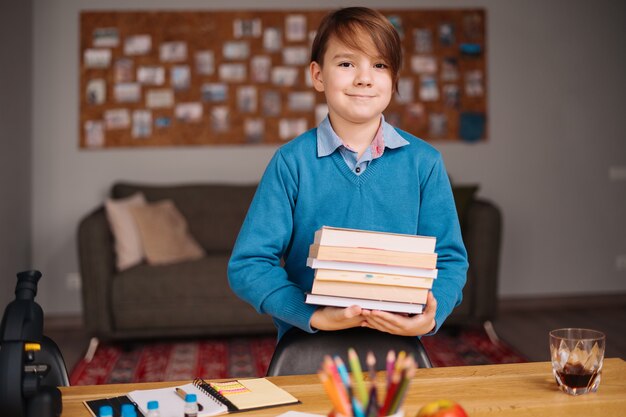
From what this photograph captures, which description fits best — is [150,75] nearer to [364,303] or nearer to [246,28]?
[246,28]

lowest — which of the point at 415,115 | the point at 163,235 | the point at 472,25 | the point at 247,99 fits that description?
the point at 163,235

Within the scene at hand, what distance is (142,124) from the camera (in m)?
4.89

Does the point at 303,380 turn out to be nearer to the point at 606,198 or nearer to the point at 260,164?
the point at 260,164

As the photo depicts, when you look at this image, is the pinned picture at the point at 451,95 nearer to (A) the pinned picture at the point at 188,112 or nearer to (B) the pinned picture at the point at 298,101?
(B) the pinned picture at the point at 298,101

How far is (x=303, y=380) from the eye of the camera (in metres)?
1.26

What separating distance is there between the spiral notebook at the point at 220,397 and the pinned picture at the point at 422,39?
4.09m

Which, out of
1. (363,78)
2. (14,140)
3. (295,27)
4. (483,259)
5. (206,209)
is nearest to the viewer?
(363,78)

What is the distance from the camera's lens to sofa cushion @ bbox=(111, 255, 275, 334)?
13.2 feet

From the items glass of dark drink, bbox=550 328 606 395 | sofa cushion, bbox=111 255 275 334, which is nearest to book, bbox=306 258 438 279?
glass of dark drink, bbox=550 328 606 395

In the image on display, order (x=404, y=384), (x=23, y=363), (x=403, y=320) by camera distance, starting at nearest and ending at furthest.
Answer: (x=404, y=384) < (x=23, y=363) < (x=403, y=320)

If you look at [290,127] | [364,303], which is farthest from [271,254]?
[290,127]

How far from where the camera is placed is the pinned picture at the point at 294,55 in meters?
4.95

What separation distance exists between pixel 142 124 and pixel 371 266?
401 centimetres

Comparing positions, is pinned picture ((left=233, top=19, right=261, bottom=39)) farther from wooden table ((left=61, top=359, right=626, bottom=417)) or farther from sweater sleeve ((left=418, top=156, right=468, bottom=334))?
wooden table ((left=61, top=359, right=626, bottom=417))
